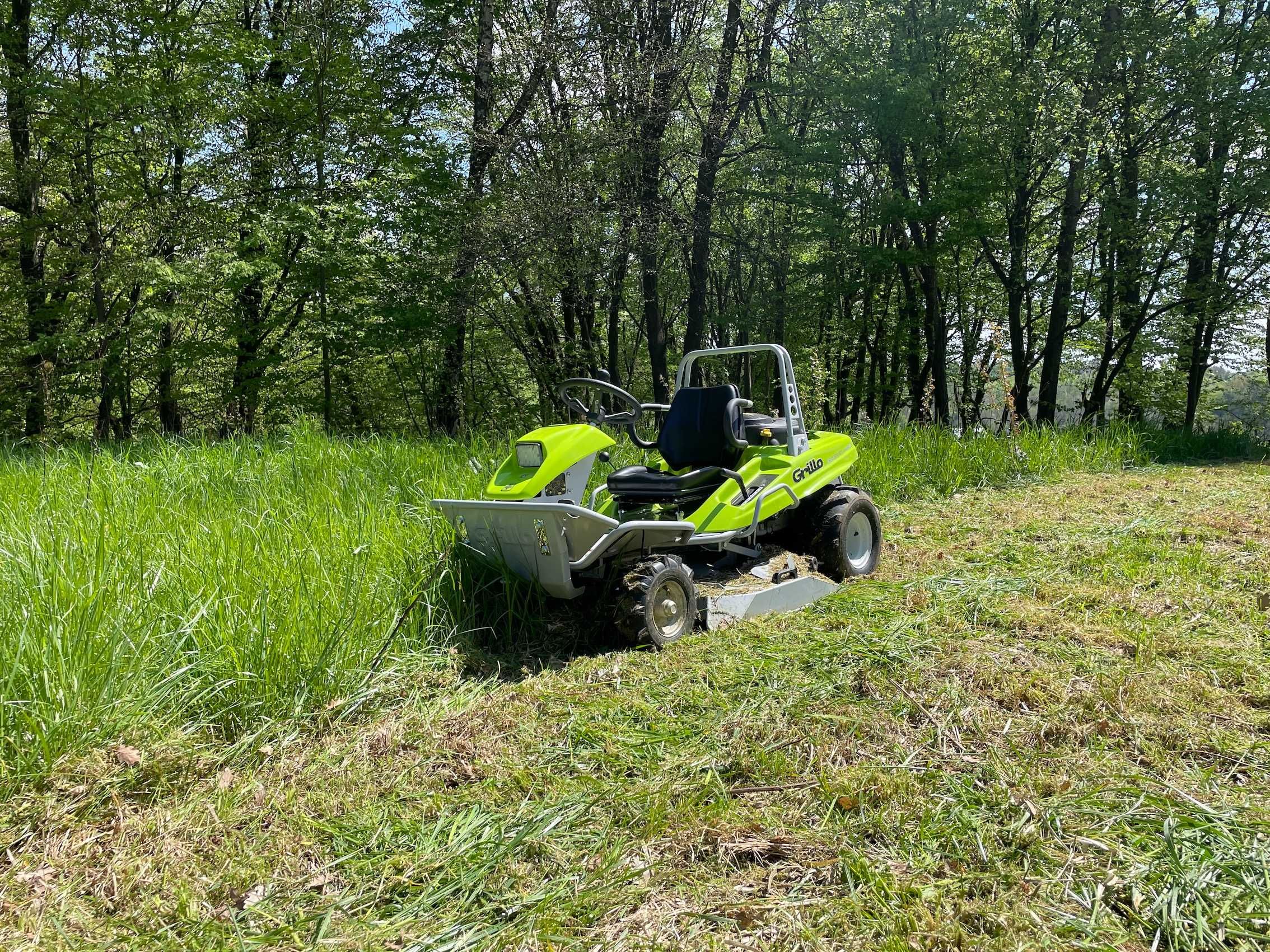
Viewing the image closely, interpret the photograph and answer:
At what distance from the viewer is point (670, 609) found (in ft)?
11.9

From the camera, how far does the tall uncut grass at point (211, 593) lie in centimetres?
230

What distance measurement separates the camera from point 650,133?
421 inches

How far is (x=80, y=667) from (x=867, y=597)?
3384 mm

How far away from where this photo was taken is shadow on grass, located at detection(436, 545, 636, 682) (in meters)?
3.54

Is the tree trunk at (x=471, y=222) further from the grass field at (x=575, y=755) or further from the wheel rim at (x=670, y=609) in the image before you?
the grass field at (x=575, y=755)

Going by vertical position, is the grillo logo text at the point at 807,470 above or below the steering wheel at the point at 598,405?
below

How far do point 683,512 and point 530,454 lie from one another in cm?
97

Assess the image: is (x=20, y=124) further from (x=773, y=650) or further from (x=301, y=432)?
(x=773, y=650)

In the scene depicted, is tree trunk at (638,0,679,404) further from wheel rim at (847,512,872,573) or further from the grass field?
the grass field

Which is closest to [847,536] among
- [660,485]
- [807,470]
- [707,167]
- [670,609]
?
[807,470]

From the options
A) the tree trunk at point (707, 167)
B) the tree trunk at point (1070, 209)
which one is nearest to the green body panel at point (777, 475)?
the tree trunk at point (707, 167)

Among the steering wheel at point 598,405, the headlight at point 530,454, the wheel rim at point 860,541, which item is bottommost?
the wheel rim at point 860,541

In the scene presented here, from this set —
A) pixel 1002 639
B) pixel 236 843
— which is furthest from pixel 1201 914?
pixel 236 843

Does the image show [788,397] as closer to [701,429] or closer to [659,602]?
[701,429]
